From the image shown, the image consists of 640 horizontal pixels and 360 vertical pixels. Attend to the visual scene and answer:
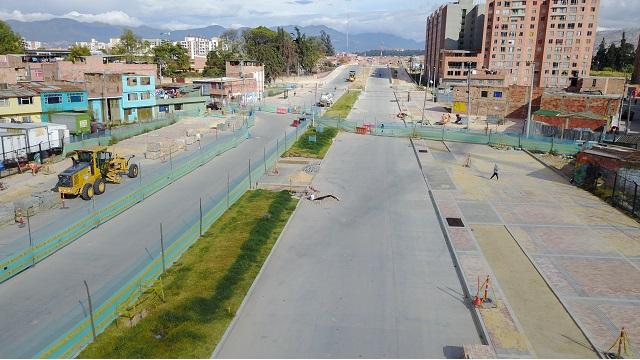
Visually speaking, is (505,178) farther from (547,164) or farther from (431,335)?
(431,335)

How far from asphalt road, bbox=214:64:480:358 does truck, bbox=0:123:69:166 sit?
20160 millimetres

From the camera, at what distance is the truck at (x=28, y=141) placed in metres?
32.2

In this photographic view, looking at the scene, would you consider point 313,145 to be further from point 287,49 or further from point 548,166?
Answer: point 287,49

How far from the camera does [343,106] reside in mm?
77438

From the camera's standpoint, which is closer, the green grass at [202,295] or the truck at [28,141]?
the green grass at [202,295]

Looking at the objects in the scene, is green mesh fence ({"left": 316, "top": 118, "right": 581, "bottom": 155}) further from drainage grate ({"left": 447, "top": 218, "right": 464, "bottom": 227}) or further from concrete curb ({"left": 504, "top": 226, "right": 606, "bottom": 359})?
concrete curb ({"left": 504, "top": 226, "right": 606, "bottom": 359})

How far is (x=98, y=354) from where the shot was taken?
12.7 meters

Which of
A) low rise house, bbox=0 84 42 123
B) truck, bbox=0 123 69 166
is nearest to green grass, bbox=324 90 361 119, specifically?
low rise house, bbox=0 84 42 123

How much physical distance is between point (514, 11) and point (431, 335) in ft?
348

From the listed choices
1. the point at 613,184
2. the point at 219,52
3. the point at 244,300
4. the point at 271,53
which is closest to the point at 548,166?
the point at 613,184

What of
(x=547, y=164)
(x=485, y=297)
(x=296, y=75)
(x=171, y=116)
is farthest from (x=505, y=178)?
(x=296, y=75)

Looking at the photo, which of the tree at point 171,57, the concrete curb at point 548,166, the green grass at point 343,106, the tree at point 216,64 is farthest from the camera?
the tree at point 216,64

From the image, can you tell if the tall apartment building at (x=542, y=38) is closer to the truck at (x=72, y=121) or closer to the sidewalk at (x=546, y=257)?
the sidewalk at (x=546, y=257)

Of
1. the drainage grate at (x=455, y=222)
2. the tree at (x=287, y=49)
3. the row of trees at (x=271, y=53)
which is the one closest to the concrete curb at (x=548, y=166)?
the drainage grate at (x=455, y=222)
